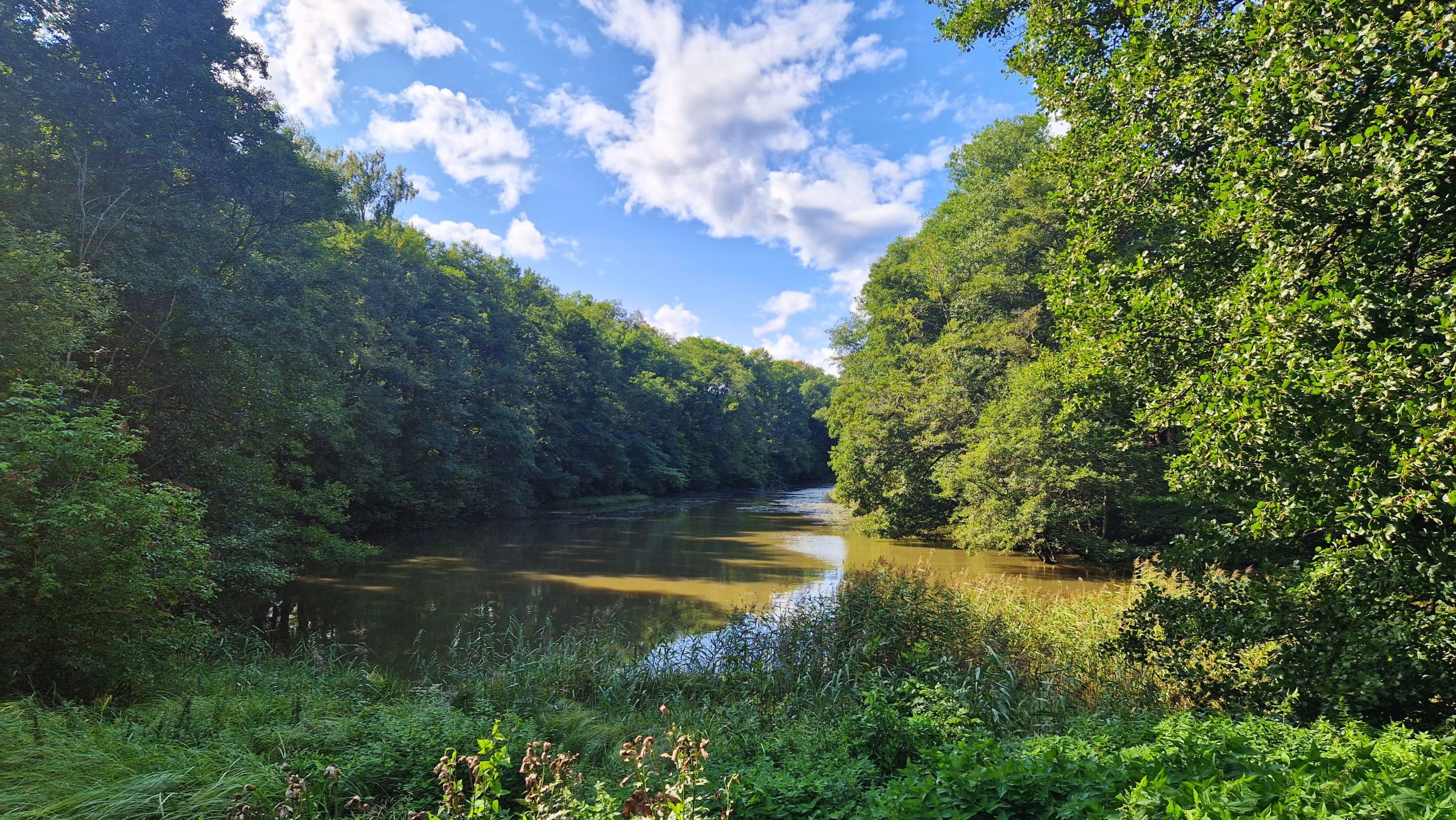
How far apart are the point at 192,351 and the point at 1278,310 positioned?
1533 centimetres

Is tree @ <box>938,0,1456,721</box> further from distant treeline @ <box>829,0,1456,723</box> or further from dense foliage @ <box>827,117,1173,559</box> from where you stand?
dense foliage @ <box>827,117,1173,559</box>

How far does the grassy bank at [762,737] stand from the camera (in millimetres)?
2791

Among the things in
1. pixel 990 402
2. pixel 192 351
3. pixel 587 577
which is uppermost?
pixel 192 351

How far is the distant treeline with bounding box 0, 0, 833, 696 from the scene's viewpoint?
211 inches

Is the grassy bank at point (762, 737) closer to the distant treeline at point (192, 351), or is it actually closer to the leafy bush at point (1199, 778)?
the leafy bush at point (1199, 778)

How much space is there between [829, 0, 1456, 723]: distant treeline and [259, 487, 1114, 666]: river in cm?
629

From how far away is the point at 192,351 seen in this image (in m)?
11.9

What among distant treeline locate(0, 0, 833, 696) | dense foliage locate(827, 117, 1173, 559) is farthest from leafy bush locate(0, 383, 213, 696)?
dense foliage locate(827, 117, 1173, 559)

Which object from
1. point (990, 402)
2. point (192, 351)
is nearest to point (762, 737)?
point (192, 351)

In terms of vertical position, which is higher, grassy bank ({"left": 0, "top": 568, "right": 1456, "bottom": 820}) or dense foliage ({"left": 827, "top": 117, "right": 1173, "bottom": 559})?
dense foliage ({"left": 827, "top": 117, "right": 1173, "bottom": 559})

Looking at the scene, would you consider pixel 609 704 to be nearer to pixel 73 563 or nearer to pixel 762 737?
pixel 762 737

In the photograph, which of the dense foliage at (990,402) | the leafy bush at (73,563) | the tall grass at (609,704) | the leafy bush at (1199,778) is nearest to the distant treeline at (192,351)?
the leafy bush at (73,563)

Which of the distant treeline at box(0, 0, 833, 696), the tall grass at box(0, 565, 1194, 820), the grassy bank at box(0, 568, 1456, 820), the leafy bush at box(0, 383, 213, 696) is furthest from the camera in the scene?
the distant treeline at box(0, 0, 833, 696)

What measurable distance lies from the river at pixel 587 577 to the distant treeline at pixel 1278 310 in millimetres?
6290
